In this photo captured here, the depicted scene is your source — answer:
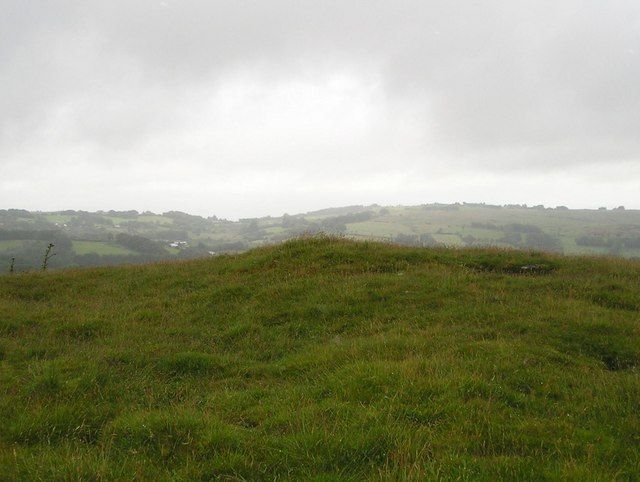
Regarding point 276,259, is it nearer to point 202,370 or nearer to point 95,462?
point 202,370

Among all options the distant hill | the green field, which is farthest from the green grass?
the green field

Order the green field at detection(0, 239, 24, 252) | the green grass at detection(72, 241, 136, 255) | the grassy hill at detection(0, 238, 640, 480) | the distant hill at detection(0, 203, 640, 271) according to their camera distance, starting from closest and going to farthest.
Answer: the grassy hill at detection(0, 238, 640, 480) < the distant hill at detection(0, 203, 640, 271) < the green grass at detection(72, 241, 136, 255) < the green field at detection(0, 239, 24, 252)

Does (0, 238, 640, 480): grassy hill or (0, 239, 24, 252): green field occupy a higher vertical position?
(0, 238, 640, 480): grassy hill

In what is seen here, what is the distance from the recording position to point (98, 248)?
282ft

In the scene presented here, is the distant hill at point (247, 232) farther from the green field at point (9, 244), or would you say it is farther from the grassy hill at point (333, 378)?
the grassy hill at point (333, 378)

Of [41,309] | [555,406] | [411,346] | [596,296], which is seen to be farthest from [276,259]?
[555,406]

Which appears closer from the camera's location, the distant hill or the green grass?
the distant hill

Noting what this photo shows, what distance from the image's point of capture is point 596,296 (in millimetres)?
12273

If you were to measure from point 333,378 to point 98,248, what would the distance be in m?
92.7

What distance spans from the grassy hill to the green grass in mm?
73777

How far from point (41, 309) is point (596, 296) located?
17987mm

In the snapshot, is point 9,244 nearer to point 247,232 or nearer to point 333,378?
point 247,232

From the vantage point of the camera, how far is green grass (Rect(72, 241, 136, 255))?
3223 inches

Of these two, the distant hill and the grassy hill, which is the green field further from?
the grassy hill
